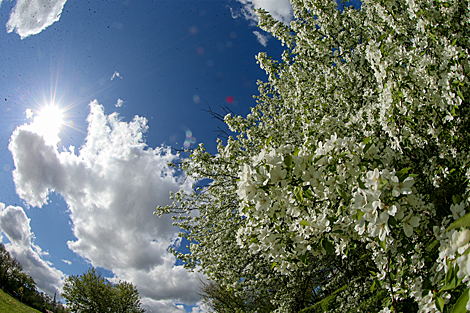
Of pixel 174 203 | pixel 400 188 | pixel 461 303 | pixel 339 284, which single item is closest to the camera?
pixel 461 303

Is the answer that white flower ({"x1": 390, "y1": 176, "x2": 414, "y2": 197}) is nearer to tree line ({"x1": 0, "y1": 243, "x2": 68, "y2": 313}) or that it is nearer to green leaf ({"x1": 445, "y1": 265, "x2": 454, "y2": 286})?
green leaf ({"x1": 445, "y1": 265, "x2": 454, "y2": 286})

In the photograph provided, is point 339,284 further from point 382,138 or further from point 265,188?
point 265,188

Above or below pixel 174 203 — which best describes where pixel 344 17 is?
above

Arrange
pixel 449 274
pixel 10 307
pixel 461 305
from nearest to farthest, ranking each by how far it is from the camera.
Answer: pixel 461 305 < pixel 449 274 < pixel 10 307

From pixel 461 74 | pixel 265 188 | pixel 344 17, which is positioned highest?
pixel 344 17

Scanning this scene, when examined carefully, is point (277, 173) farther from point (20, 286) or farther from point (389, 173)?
point (20, 286)

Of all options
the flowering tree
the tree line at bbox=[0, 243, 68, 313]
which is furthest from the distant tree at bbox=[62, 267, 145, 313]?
the flowering tree

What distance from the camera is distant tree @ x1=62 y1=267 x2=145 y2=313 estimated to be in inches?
989

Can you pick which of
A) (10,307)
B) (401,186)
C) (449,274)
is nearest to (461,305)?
(449,274)

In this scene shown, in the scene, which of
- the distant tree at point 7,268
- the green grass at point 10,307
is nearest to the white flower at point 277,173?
the green grass at point 10,307

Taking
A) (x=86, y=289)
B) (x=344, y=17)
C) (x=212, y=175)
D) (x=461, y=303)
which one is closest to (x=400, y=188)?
(x=461, y=303)

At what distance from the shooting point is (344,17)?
4.50m

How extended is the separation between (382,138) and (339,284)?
4.78 m

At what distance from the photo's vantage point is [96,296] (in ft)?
85.3
